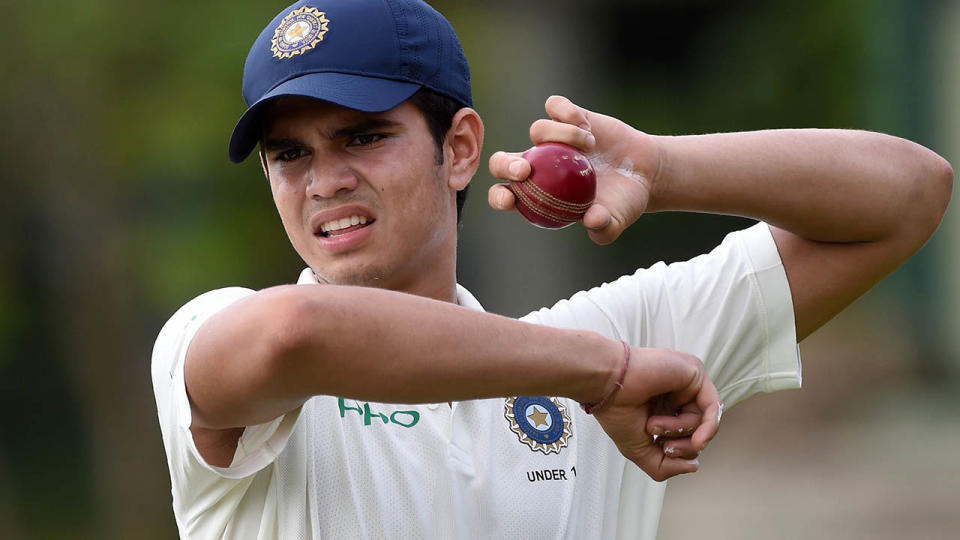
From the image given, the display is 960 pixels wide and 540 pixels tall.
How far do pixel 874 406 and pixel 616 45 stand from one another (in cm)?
446

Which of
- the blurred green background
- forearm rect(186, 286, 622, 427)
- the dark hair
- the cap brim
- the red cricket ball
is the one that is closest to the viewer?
forearm rect(186, 286, 622, 427)

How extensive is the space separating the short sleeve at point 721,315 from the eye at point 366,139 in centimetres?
59

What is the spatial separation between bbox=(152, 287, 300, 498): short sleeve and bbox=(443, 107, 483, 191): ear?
0.86 meters

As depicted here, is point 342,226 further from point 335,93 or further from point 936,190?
point 936,190

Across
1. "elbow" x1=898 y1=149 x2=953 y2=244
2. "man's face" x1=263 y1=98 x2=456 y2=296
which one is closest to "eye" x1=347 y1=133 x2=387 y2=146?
"man's face" x1=263 y1=98 x2=456 y2=296

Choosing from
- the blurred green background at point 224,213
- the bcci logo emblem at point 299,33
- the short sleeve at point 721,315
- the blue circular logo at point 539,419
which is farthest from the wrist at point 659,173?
the blurred green background at point 224,213

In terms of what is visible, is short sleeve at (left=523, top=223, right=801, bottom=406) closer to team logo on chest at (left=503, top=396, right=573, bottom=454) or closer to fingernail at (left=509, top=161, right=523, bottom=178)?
team logo on chest at (left=503, top=396, right=573, bottom=454)

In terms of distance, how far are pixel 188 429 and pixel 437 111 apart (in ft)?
3.75

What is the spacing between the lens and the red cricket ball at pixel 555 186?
2742 mm

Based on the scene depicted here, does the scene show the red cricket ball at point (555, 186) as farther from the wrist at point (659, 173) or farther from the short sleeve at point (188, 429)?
the short sleeve at point (188, 429)

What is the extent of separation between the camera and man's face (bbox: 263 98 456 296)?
9.79 feet

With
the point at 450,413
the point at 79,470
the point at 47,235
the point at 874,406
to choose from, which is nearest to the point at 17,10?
the point at 47,235

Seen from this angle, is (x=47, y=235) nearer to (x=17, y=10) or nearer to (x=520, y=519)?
(x=17, y=10)

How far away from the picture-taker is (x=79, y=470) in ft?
29.5
